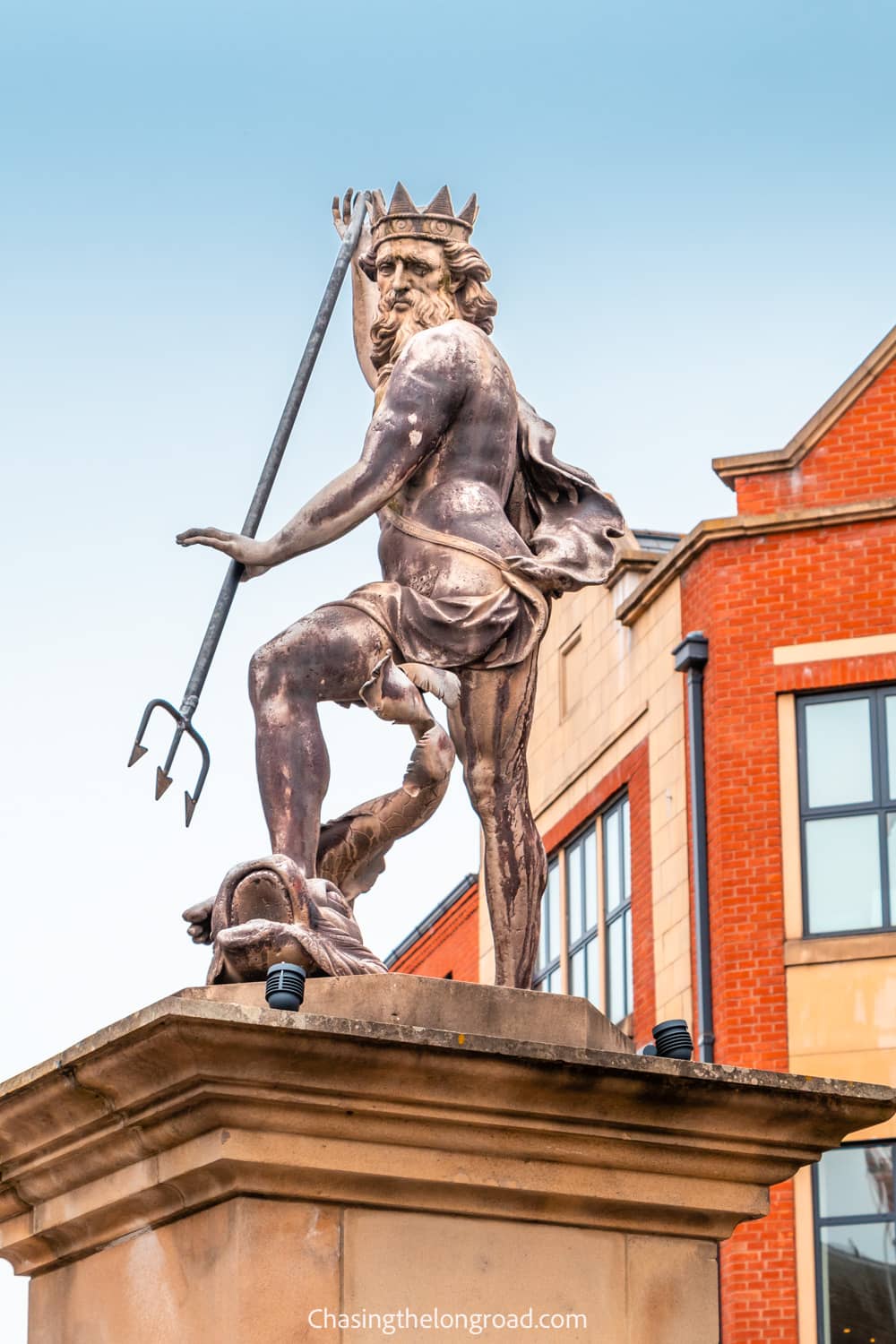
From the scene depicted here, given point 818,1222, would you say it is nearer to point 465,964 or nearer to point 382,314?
point 465,964

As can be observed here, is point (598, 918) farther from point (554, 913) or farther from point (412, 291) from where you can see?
point (412, 291)

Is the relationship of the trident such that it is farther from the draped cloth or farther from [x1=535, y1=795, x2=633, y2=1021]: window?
[x1=535, y1=795, x2=633, y2=1021]: window

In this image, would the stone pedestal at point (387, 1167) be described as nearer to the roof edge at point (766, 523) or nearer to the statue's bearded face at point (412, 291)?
the statue's bearded face at point (412, 291)

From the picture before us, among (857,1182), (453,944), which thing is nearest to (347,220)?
(857,1182)

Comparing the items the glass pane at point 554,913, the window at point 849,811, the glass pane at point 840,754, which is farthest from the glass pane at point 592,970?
the glass pane at point 840,754

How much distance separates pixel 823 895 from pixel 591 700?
5.05 m

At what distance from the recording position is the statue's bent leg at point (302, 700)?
7777 millimetres

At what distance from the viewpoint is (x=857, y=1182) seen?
22.0m

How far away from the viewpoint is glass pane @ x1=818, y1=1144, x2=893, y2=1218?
21844 millimetres

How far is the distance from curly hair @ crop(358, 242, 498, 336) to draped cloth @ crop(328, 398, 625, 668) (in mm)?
446

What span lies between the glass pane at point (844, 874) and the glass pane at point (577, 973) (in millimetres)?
4198

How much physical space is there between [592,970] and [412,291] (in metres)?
19.0

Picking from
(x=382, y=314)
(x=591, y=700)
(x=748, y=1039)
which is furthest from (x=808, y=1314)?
(x=382, y=314)

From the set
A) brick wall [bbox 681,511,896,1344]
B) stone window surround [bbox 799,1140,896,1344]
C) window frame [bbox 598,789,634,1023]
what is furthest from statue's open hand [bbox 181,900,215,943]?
window frame [bbox 598,789,634,1023]
